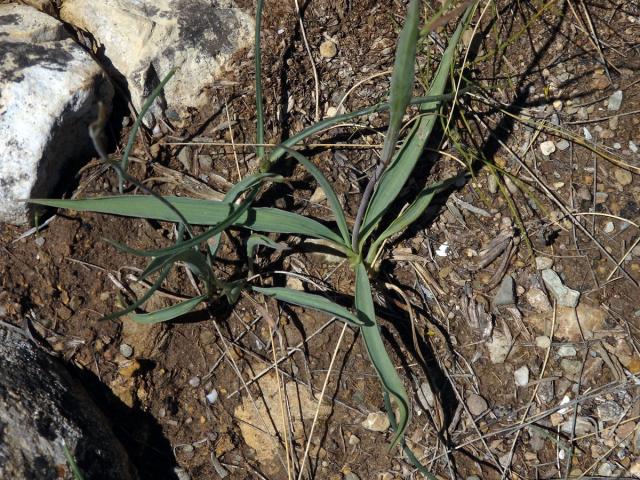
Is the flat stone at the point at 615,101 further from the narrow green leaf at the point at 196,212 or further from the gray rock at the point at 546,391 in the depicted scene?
the narrow green leaf at the point at 196,212

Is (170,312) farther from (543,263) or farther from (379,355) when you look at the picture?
(543,263)

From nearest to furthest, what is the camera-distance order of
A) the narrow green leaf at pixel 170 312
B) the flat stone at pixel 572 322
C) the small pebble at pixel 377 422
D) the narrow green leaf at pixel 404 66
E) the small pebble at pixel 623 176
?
the narrow green leaf at pixel 404 66, the narrow green leaf at pixel 170 312, the small pebble at pixel 377 422, the flat stone at pixel 572 322, the small pebble at pixel 623 176

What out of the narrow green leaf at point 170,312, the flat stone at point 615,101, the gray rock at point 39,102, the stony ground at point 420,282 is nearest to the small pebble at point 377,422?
the stony ground at point 420,282

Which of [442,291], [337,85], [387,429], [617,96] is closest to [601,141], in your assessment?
[617,96]

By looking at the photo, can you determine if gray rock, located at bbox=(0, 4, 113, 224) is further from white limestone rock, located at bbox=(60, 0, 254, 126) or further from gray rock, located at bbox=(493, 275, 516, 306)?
gray rock, located at bbox=(493, 275, 516, 306)

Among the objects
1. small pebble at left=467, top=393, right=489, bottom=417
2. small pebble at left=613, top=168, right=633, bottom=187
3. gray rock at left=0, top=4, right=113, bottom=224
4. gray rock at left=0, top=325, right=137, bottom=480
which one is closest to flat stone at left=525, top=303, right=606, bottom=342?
small pebble at left=467, top=393, right=489, bottom=417

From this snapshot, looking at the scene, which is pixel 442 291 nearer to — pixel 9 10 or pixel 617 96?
pixel 617 96
